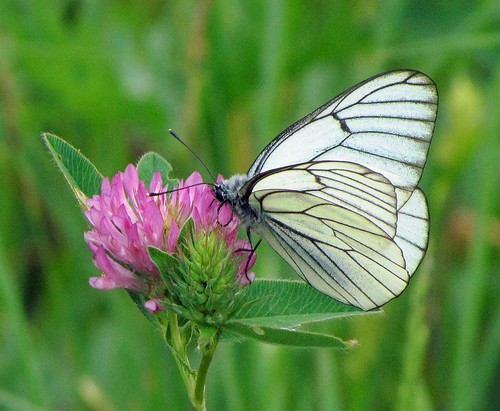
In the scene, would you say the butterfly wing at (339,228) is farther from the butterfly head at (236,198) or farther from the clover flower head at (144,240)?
the clover flower head at (144,240)

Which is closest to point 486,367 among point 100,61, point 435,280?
point 435,280

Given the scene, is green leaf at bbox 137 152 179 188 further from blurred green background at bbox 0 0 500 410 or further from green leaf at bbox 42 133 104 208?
blurred green background at bbox 0 0 500 410

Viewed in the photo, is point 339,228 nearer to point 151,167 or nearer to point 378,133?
point 378,133

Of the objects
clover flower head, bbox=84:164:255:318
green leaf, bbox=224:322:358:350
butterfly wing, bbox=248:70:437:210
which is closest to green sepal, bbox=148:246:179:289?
clover flower head, bbox=84:164:255:318

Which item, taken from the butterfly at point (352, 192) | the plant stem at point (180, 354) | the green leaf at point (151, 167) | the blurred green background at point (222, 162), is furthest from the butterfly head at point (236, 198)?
the blurred green background at point (222, 162)

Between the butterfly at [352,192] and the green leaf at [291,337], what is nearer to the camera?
the green leaf at [291,337]

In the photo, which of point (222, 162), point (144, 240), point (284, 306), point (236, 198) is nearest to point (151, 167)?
point (236, 198)
